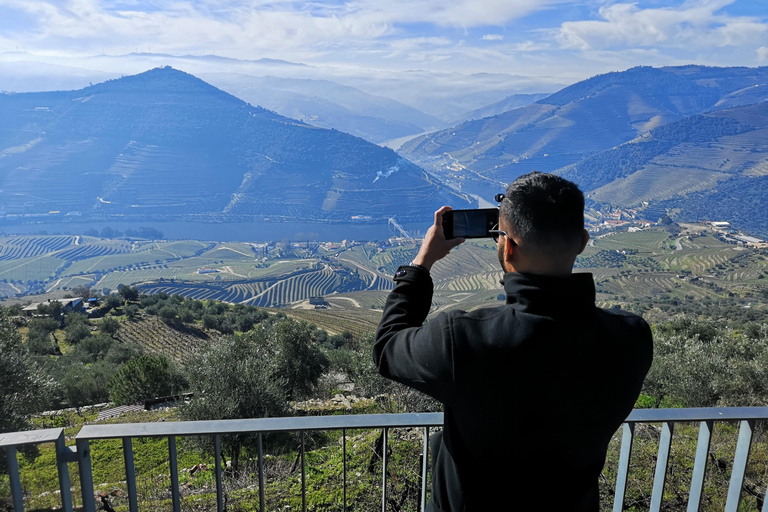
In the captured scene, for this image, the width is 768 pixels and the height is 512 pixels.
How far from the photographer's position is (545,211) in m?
1.22

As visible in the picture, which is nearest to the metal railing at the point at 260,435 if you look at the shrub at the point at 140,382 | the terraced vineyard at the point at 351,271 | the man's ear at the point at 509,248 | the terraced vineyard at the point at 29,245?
the man's ear at the point at 509,248

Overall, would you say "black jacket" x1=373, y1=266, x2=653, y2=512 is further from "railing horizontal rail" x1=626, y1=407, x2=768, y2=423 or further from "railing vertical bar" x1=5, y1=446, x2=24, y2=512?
"railing vertical bar" x1=5, y1=446, x2=24, y2=512

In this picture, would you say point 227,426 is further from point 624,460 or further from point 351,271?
point 351,271

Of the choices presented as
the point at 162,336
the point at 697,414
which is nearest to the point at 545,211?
the point at 697,414

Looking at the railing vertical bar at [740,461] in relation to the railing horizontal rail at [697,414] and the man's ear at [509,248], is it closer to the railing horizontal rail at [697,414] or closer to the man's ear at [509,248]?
the railing horizontal rail at [697,414]

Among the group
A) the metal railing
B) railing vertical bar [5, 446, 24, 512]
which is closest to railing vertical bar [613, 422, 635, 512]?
the metal railing

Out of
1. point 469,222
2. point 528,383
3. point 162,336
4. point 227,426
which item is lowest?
point 162,336

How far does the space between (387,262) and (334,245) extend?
1149 inches

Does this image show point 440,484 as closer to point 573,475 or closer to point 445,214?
point 573,475

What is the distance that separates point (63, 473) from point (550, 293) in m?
1.80

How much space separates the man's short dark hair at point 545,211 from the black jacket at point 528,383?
0.10 meters

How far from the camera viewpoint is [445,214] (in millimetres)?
1559

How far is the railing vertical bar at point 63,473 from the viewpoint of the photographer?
176 cm

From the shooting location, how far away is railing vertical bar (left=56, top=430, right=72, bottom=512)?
Result: 1760 millimetres
